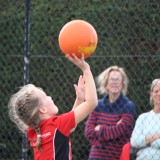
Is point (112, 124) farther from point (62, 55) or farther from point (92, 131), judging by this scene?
point (62, 55)

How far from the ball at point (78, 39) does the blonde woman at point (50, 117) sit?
0.31 m

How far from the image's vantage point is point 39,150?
352 cm

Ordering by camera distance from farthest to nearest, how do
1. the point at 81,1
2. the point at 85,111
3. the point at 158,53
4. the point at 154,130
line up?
the point at 81,1
the point at 158,53
the point at 154,130
the point at 85,111

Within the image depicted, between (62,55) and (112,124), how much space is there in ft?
5.88

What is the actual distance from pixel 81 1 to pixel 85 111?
11.4 feet

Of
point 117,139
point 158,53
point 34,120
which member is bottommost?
point 117,139

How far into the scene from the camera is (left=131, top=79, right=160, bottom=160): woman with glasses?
4.98 meters

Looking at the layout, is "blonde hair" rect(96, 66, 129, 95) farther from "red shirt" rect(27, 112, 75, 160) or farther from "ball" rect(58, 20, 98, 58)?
"red shirt" rect(27, 112, 75, 160)

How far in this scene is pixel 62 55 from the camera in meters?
6.77

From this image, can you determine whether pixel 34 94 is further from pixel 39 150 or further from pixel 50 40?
pixel 50 40

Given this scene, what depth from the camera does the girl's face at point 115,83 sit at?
5.32 meters

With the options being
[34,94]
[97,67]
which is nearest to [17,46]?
[97,67]

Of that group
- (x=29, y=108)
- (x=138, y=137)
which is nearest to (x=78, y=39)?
(x=29, y=108)

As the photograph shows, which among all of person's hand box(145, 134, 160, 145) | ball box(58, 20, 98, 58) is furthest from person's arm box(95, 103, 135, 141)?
ball box(58, 20, 98, 58)
